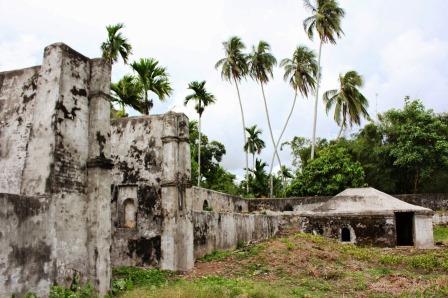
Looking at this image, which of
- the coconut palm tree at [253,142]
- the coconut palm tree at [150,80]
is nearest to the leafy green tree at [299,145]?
the coconut palm tree at [253,142]

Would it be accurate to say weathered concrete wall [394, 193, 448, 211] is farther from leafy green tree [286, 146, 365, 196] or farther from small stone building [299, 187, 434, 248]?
small stone building [299, 187, 434, 248]

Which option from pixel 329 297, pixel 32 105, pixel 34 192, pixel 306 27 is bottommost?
pixel 329 297

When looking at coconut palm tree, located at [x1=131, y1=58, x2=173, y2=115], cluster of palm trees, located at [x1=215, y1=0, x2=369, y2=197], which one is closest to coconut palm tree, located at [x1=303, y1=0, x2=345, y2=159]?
cluster of palm trees, located at [x1=215, y1=0, x2=369, y2=197]

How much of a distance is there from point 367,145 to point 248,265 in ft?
69.4

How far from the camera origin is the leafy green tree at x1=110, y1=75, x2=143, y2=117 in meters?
16.3

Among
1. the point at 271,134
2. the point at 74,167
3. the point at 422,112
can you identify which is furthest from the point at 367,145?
the point at 74,167

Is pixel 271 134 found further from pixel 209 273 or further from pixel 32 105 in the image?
pixel 32 105

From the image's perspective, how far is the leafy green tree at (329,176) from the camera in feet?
86.3

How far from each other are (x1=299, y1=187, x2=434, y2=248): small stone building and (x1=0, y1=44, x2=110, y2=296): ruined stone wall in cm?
1419

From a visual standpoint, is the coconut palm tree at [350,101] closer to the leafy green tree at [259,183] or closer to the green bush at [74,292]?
the leafy green tree at [259,183]

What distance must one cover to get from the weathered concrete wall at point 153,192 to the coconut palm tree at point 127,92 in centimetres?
387

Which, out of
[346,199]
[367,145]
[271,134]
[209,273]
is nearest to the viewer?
[209,273]

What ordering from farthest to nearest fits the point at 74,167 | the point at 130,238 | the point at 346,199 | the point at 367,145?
the point at 367,145 < the point at 346,199 < the point at 130,238 < the point at 74,167

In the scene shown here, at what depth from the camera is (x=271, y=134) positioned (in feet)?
117
